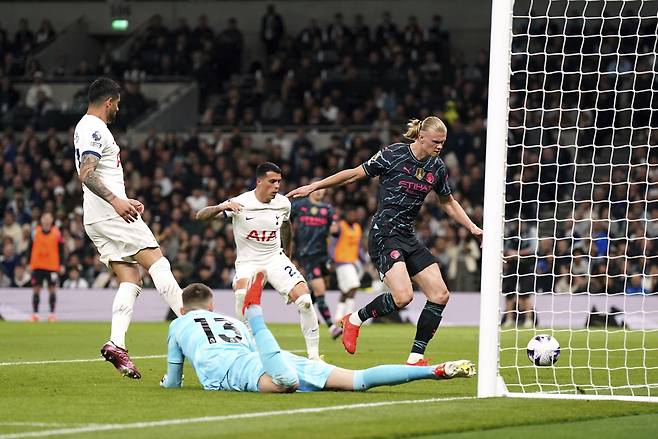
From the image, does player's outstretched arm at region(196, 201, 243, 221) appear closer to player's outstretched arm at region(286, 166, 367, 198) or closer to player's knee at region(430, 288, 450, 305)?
player's outstretched arm at region(286, 166, 367, 198)

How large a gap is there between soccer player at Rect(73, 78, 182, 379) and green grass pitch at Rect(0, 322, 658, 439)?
68 centimetres

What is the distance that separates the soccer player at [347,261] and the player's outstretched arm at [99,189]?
1116 centimetres

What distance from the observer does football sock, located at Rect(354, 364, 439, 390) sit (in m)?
8.33

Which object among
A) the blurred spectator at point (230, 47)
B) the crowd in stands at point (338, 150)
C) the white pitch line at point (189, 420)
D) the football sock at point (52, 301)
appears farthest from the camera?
the blurred spectator at point (230, 47)

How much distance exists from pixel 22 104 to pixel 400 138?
1087 centimetres

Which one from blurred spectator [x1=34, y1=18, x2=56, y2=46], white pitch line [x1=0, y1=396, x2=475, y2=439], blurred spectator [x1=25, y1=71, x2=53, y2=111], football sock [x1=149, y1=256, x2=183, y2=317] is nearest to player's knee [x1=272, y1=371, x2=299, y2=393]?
white pitch line [x1=0, y1=396, x2=475, y2=439]

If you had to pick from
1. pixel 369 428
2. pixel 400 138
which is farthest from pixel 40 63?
pixel 369 428

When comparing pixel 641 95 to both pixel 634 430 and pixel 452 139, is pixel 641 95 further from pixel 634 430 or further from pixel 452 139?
pixel 634 430

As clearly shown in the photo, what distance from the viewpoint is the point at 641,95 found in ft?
82.2

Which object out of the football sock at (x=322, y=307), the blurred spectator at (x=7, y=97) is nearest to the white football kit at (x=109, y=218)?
the football sock at (x=322, y=307)

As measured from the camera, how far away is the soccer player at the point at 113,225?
991 cm

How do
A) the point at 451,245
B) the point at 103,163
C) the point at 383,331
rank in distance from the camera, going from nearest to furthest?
the point at 103,163
the point at 383,331
the point at 451,245

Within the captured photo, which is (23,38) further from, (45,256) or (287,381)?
(287,381)

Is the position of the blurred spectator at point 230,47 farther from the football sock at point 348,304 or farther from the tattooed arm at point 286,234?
the tattooed arm at point 286,234
